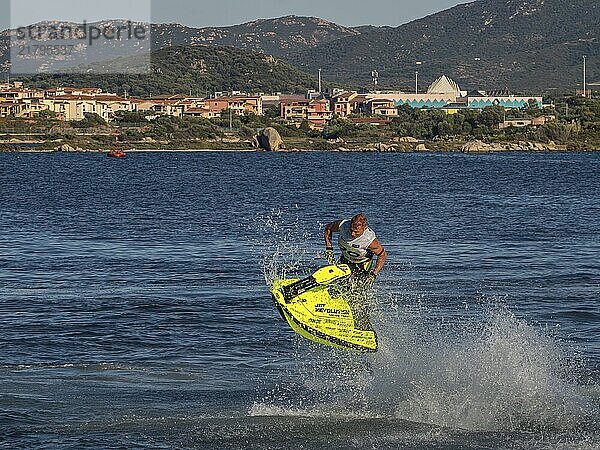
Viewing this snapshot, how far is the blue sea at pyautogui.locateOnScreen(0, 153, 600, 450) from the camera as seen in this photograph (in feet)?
49.4

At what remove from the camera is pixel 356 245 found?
15.6 meters

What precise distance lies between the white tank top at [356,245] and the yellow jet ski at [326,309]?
0.64 feet

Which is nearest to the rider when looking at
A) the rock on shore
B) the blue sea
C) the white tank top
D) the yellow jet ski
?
the white tank top

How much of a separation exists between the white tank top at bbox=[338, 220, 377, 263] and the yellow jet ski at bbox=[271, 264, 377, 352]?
194mm

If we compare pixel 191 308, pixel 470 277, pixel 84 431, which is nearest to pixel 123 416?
pixel 84 431

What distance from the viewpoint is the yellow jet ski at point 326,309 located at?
1532cm

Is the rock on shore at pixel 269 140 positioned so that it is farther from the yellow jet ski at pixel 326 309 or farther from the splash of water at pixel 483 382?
the yellow jet ski at pixel 326 309

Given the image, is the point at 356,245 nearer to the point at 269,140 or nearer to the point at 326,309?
the point at 326,309

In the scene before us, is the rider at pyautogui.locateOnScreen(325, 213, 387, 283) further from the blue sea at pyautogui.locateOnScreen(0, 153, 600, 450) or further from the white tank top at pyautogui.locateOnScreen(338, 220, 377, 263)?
the blue sea at pyautogui.locateOnScreen(0, 153, 600, 450)

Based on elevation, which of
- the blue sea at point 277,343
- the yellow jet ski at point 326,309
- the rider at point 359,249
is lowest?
the blue sea at point 277,343

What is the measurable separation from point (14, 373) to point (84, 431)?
339 centimetres

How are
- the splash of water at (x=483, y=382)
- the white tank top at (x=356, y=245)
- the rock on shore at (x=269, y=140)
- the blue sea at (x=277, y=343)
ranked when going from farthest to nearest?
the rock on shore at (x=269, y=140) → the white tank top at (x=356, y=245) → the splash of water at (x=483, y=382) → the blue sea at (x=277, y=343)

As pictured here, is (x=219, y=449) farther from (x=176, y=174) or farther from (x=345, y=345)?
(x=176, y=174)

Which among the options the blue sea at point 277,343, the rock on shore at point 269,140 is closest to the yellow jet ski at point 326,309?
the blue sea at point 277,343
